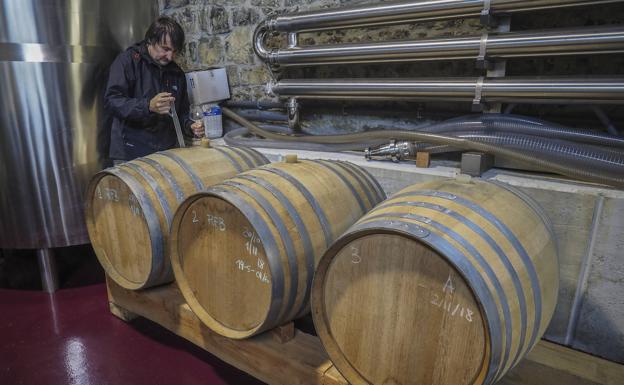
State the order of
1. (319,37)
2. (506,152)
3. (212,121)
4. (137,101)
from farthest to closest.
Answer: (212,121)
(319,37)
(137,101)
(506,152)

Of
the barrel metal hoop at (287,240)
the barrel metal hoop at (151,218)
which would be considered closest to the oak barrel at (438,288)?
the barrel metal hoop at (287,240)

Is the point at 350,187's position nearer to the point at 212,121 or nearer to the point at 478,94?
the point at 478,94

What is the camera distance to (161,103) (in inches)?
107

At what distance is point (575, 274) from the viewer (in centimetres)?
175

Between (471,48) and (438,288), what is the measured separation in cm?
135

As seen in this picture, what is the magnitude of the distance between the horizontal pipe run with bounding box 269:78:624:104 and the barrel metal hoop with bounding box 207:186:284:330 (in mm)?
1198

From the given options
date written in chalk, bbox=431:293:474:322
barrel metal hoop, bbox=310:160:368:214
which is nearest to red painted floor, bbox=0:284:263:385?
barrel metal hoop, bbox=310:160:368:214

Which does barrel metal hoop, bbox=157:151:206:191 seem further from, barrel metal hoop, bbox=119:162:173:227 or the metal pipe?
the metal pipe

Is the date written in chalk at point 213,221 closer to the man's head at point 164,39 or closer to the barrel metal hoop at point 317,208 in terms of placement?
the barrel metal hoop at point 317,208

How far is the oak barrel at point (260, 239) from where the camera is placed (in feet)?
5.13

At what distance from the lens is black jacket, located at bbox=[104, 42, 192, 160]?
9.20ft

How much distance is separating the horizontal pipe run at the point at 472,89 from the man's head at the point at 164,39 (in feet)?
2.74

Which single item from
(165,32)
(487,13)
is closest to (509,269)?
(487,13)

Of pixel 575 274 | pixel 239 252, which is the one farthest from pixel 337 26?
pixel 575 274
